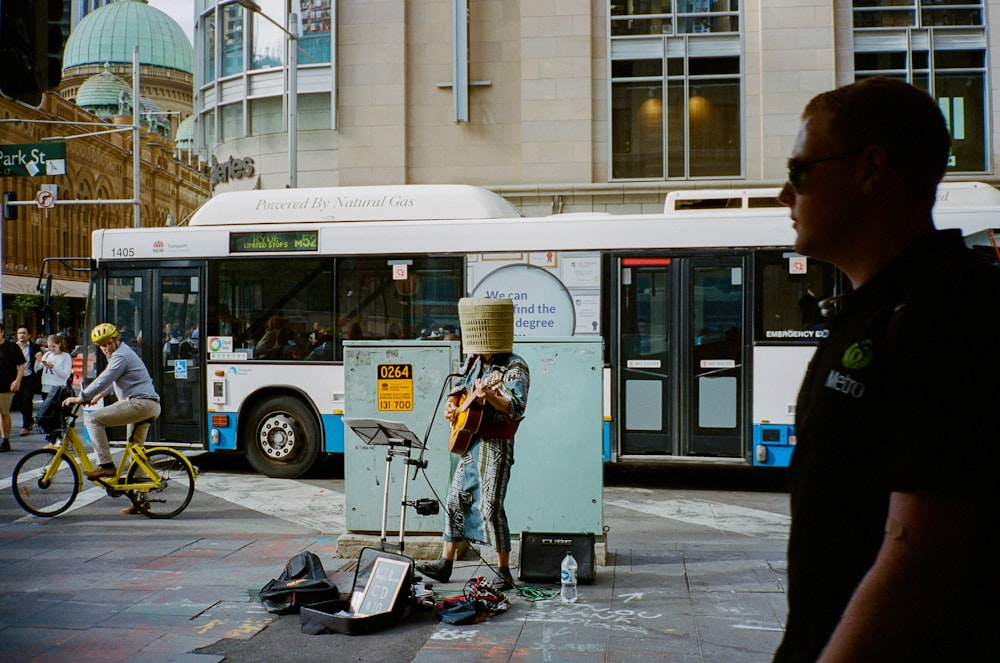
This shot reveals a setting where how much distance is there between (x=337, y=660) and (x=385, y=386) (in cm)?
288

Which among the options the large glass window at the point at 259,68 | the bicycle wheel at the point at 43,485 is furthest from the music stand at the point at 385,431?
the large glass window at the point at 259,68

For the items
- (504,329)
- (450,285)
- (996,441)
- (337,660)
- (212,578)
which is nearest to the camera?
(996,441)

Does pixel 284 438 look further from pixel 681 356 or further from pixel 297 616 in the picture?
pixel 297 616

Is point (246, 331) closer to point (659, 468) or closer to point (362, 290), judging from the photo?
point (362, 290)

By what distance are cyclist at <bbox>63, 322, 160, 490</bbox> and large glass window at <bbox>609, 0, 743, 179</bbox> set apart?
14383 millimetres

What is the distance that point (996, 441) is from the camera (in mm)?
1515

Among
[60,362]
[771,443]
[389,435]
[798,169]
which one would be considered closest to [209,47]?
[60,362]

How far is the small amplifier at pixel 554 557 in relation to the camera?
6.98m

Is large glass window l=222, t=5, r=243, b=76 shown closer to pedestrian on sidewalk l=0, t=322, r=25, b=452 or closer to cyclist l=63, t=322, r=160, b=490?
pedestrian on sidewalk l=0, t=322, r=25, b=452

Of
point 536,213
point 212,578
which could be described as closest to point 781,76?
point 536,213

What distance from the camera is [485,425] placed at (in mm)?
6484

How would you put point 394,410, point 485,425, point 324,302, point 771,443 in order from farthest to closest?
1. point 324,302
2. point 771,443
3. point 394,410
4. point 485,425

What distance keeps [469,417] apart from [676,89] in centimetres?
1761

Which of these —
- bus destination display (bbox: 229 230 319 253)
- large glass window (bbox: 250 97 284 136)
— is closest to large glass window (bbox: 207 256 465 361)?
bus destination display (bbox: 229 230 319 253)
